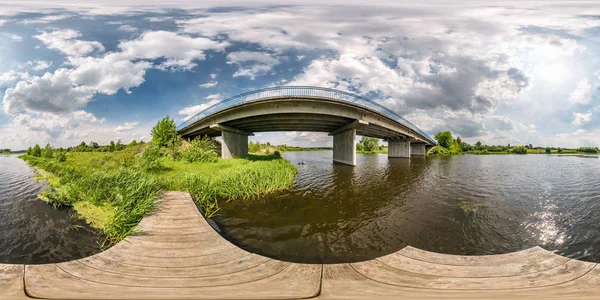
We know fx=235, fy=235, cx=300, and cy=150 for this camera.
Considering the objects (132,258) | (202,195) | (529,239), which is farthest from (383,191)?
(132,258)

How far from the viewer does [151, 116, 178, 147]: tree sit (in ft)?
82.2

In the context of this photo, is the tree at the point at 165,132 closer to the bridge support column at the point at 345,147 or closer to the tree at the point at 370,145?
the bridge support column at the point at 345,147

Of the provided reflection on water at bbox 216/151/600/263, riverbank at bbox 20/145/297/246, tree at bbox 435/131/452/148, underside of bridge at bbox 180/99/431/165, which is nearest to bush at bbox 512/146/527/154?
tree at bbox 435/131/452/148

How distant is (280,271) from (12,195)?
15.2m

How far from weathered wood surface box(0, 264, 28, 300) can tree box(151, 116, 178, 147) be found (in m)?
23.9

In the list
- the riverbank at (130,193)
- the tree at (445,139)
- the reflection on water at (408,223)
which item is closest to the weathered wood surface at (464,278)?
the reflection on water at (408,223)

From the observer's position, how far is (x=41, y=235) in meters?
5.93

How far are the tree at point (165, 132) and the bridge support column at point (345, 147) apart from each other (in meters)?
18.0

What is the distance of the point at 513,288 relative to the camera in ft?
7.61

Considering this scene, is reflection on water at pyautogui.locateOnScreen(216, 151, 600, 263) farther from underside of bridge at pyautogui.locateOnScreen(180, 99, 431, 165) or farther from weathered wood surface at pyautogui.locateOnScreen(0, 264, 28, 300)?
underside of bridge at pyautogui.locateOnScreen(180, 99, 431, 165)

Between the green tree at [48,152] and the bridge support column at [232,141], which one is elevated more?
the bridge support column at [232,141]

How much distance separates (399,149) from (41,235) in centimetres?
4320

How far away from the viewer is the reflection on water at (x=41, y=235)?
493 cm

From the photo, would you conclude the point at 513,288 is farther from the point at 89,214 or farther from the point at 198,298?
the point at 89,214
